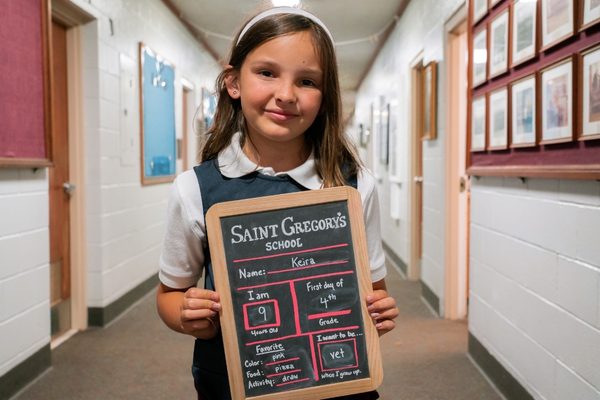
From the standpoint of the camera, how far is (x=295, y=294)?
104 cm


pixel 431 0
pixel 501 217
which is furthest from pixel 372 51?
pixel 501 217

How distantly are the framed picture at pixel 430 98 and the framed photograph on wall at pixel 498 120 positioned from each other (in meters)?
1.41

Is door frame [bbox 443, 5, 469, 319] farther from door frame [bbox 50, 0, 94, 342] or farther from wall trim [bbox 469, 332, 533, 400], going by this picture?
door frame [bbox 50, 0, 94, 342]

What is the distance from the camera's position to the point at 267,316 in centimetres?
102

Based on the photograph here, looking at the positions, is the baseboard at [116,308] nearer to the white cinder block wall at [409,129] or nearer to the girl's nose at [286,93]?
the white cinder block wall at [409,129]

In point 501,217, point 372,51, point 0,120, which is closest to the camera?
point 0,120

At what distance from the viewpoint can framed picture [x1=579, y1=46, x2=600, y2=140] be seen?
1649 mm

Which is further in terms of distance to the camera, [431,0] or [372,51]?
[372,51]

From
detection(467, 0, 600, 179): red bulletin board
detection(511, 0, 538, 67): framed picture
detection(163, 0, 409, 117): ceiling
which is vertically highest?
detection(163, 0, 409, 117): ceiling

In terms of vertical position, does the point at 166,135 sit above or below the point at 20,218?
above

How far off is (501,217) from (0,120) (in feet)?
7.17

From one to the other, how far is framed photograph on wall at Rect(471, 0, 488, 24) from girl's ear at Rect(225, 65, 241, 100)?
1.93 metres

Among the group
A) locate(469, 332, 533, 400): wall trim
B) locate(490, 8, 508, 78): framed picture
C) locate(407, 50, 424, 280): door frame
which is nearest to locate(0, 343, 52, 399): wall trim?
locate(469, 332, 533, 400): wall trim

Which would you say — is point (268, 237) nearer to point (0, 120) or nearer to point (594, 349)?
point (594, 349)
